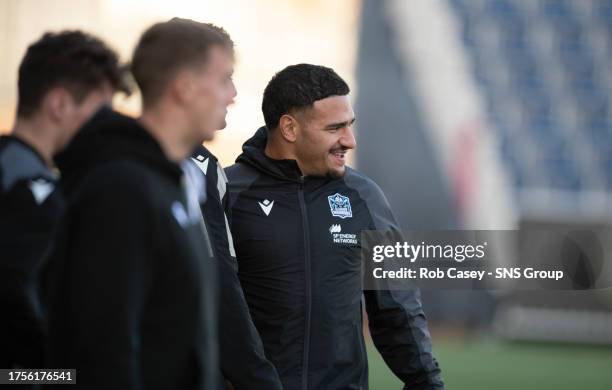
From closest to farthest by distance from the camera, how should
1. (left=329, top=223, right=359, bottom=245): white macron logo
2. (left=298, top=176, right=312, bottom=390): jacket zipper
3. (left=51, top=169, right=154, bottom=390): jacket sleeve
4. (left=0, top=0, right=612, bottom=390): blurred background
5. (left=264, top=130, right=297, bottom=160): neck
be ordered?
(left=51, top=169, right=154, bottom=390): jacket sleeve < (left=298, top=176, right=312, bottom=390): jacket zipper < (left=329, top=223, right=359, bottom=245): white macron logo < (left=264, top=130, right=297, bottom=160): neck < (left=0, top=0, right=612, bottom=390): blurred background

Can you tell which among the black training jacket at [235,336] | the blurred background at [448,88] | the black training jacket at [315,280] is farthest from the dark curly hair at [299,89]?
the blurred background at [448,88]

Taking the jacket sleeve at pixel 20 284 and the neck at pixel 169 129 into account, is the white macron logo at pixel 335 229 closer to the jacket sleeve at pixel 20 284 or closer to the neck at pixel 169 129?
the jacket sleeve at pixel 20 284

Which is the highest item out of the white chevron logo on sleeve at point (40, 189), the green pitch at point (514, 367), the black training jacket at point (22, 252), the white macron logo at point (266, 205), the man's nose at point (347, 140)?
the man's nose at point (347, 140)

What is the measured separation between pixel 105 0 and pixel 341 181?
1949 cm

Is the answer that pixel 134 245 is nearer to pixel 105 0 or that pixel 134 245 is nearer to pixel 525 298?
pixel 525 298

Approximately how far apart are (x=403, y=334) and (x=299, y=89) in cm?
88

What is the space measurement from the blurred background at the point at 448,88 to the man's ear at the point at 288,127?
57.3 ft

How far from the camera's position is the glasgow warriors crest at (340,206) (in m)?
3.57

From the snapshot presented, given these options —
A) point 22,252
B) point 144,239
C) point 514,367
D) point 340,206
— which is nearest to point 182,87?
point 144,239

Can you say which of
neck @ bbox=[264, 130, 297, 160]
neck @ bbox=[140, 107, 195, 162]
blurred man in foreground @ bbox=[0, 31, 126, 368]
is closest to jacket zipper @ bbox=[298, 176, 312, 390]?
neck @ bbox=[264, 130, 297, 160]

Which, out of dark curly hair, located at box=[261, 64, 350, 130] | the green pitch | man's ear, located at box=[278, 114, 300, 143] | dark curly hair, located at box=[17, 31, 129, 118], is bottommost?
the green pitch

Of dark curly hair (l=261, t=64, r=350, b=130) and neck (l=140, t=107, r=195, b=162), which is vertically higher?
dark curly hair (l=261, t=64, r=350, b=130)

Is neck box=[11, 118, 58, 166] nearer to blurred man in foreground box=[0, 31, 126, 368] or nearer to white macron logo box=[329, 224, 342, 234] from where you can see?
blurred man in foreground box=[0, 31, 126, 368]

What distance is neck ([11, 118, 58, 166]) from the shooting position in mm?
2494
